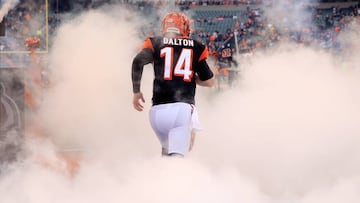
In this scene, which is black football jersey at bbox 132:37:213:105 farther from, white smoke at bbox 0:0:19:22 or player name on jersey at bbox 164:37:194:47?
white smoke at bbox 0:0:19:22

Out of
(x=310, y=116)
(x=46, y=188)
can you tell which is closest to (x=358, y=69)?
(x=310, y=116)

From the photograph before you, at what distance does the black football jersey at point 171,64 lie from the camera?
18.5ft

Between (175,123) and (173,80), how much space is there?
41 centimetres

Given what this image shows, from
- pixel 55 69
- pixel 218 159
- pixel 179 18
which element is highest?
pixel 179 18

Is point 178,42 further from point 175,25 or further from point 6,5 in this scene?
point 6,5

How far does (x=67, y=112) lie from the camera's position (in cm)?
1016

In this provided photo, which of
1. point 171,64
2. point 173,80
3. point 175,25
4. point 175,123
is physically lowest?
point 175,123

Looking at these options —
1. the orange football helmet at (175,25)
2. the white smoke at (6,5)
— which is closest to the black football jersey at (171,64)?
the orange football helmet at (175,25)

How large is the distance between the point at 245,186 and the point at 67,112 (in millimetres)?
4775

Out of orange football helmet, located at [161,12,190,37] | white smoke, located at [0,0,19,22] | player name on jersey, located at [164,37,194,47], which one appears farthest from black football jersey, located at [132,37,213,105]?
white smoke, located at [0,0,19,22]

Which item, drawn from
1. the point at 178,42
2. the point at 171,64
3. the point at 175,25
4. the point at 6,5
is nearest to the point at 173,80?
the point at 171,64

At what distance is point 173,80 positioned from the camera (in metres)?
5.66

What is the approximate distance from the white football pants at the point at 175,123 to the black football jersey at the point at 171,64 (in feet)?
0.23

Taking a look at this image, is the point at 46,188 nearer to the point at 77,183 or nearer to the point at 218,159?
the point at 77,183
